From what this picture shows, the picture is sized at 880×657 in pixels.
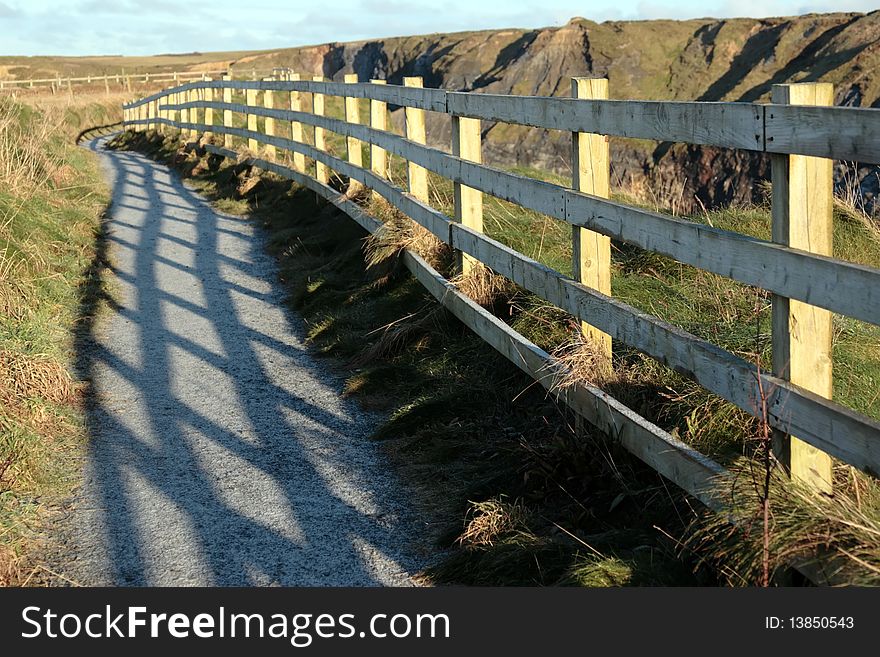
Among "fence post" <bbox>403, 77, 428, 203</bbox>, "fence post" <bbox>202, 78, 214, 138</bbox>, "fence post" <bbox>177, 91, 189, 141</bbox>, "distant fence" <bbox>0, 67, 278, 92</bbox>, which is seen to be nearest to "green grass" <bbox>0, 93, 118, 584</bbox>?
"fence post" <bbox>403, 77, 428, 203</bbox>

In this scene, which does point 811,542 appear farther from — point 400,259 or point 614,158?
point 614,158

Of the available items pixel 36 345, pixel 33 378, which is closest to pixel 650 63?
pixel 36 345

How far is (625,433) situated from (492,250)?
7.32 feet

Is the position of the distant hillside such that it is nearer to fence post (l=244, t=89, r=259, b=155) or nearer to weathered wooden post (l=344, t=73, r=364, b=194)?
fence post (l=244, t=89, r=259, b=155)

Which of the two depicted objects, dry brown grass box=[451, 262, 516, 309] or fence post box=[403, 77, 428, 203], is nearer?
dry brown grass box=[451, 262, 516, 309]

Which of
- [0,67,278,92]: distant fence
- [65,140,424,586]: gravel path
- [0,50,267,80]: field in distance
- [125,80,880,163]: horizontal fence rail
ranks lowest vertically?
[65,140,424,586]: gravel path

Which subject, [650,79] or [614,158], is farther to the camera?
[650,79]

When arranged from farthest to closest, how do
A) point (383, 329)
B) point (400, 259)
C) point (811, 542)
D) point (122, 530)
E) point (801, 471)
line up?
point (400, 259) → point (383, 329) → point (122, 530) → point (801, 471) → point (811, 542)

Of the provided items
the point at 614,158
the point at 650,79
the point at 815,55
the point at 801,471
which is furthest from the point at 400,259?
the point at 650,79

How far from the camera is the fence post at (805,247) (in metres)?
3.46

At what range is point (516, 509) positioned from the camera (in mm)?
4340

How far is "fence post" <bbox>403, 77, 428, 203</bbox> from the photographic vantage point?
8656 millimetres

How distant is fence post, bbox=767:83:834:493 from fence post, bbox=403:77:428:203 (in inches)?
205

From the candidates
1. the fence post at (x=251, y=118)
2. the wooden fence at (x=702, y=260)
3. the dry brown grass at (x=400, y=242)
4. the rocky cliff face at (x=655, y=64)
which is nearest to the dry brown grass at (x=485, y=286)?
the wooden fence at (x=702, y=260)
